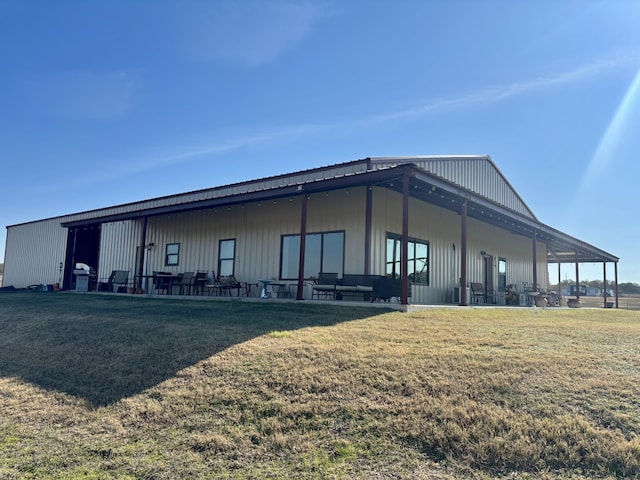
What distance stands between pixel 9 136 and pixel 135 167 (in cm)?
532

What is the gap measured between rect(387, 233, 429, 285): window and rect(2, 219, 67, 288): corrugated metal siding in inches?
636

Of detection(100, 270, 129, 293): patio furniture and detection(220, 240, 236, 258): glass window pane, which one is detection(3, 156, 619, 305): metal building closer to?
detection(220, 240, 236, 258): glass window pane

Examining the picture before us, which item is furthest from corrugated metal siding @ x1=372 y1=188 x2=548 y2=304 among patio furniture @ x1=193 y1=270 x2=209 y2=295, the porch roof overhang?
patio furniture @ x1=193 y1=270 x2=209 y2=295

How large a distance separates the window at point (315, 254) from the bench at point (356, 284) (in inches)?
42.0

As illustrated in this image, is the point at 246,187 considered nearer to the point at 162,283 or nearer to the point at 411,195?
the point at 162,283

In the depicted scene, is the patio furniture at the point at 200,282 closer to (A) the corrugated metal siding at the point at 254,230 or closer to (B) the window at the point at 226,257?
(A) the corrugated metal siding at the point at 254,230

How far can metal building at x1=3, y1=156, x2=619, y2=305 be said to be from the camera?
38.9ft

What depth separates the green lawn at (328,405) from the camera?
11.5 feet

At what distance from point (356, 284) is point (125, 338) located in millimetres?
5535

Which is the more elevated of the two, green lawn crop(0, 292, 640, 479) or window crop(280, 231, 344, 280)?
window crop(280, 231, 344, 280)

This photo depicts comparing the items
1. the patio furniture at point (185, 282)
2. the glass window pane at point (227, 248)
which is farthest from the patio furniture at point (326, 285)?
the patio furniture at point (185, 282)

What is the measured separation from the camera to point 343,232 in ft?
40.9

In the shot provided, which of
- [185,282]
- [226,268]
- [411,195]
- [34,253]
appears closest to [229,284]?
[226,268]

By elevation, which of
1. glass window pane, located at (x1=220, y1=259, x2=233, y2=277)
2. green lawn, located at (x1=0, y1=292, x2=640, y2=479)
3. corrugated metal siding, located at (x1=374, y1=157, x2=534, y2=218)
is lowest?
green lawn, located at (x1=0, y1=292, x2=640, y2=479)
